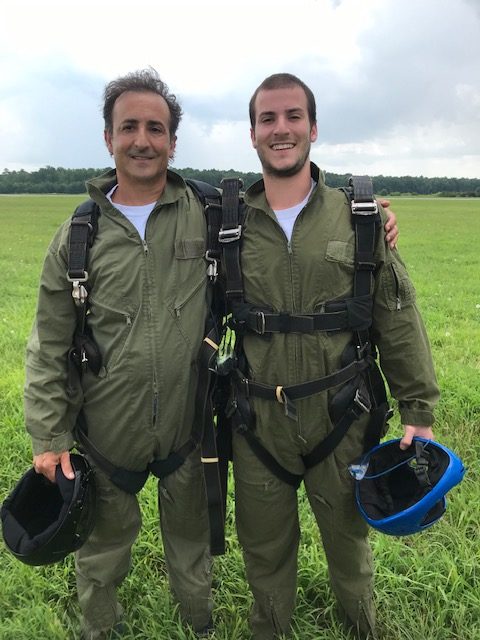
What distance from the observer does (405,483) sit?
2.93m

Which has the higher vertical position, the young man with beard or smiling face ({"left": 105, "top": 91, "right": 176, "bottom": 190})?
smiling face ({"left": 105, "top": 91, "right": 176, "bottom": 190})

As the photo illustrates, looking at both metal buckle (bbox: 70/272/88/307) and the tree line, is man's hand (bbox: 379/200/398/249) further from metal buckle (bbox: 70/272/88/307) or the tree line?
the tree line

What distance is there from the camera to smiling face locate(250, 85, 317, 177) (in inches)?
106

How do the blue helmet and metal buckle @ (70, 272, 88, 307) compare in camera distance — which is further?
metal buckle @ (70, 272, 88, 307)

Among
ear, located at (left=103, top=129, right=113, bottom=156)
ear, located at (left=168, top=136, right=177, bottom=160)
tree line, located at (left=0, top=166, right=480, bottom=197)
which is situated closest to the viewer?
ear, located at (left=103, top=129, right=113, bottom=156)

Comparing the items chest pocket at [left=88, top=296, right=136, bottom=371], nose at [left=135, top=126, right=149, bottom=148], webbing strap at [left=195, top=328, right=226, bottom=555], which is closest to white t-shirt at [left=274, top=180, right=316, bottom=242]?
webbing strap at [left=195, top=328, right=226, bottom=555]

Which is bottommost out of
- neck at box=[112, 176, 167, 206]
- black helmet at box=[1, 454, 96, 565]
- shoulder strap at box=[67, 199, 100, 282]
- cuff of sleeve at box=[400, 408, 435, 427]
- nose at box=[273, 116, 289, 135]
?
black helmet at box=[1, 454, 96, 565]

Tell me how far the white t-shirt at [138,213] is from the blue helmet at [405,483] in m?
1.70

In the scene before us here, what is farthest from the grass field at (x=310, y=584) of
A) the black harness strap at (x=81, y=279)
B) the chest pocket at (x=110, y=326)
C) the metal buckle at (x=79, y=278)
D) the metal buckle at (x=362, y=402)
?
the metal buckle at (x=79, y=278)

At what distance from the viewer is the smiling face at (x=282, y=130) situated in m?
2.68

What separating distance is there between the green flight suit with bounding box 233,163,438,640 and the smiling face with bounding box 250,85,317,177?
17cm

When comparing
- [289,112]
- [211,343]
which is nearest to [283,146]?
[289,112]

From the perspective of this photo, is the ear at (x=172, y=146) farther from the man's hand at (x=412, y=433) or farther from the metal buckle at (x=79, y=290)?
the man's hand at (x=412, y=433)

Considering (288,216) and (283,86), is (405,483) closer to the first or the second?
(288,216)
